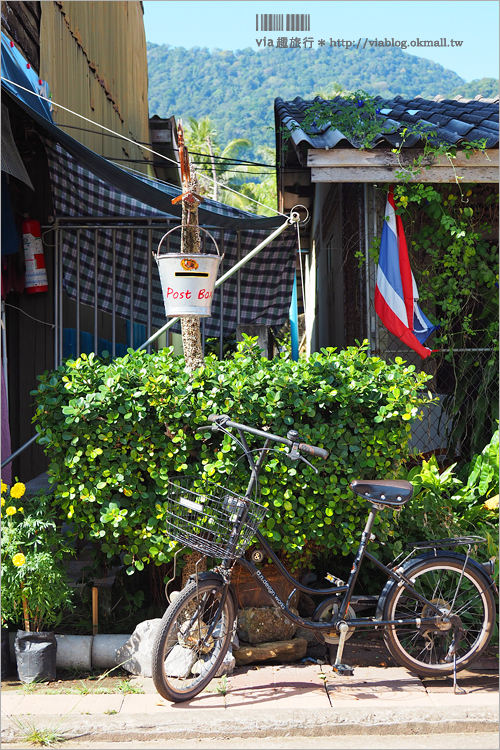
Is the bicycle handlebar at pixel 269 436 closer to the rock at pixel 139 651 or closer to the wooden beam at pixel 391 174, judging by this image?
the rock at pixel 139 651

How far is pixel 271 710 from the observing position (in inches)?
136

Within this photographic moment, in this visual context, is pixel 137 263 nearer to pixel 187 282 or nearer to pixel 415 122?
pixel 187 282

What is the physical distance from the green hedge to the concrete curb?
36.2 inches

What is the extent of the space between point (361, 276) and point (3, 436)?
3672 millimetres

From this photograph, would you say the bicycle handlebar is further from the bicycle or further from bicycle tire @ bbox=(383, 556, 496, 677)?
bicycle tire @ bbox=(383, 556, 496, 677)

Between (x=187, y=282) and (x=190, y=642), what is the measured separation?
2.13m

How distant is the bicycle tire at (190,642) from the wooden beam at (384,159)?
3.58 meters

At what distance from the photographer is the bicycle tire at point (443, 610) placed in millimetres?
3877

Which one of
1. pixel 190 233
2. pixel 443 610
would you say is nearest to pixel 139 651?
pixel 443 610

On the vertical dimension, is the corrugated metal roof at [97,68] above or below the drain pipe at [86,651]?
above

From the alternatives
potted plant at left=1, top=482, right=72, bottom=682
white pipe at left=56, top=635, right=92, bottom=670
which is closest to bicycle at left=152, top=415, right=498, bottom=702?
white pipe at left=56, top=635, right=92, bottom=670

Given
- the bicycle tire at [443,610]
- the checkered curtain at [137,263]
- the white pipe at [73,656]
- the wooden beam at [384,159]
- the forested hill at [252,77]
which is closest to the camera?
the bicycle tire at [443,610]

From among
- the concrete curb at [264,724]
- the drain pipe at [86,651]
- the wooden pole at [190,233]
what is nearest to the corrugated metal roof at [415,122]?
the wooden pole at [190,233]

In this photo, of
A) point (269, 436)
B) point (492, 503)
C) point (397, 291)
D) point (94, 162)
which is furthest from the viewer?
point (397, 291)
